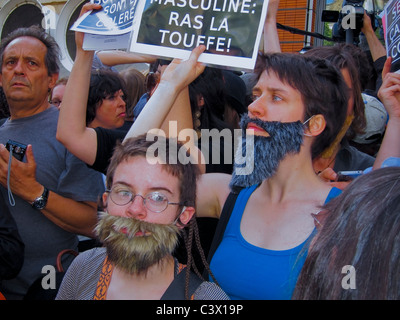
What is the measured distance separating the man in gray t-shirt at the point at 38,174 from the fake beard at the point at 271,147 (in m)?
0.97

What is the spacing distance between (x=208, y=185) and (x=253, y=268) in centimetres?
48

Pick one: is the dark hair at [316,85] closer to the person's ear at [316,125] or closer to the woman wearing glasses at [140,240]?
the person's ear at [316,125]

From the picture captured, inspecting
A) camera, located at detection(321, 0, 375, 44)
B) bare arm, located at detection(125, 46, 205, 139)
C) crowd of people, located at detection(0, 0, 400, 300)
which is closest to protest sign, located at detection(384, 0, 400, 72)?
crowd of people, located at detection(0, 0, 400, 300)

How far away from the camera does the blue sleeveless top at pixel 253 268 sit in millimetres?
1772

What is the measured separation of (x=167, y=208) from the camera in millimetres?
1736

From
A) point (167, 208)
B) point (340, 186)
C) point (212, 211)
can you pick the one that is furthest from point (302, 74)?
point (167, 208)

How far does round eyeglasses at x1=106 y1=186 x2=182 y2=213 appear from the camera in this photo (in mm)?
1716

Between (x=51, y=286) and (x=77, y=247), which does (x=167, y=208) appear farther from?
(x=77, y=247)

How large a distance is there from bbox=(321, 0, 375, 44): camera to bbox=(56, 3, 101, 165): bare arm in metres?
2.39

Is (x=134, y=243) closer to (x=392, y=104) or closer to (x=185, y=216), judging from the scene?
(x=185, y=216)

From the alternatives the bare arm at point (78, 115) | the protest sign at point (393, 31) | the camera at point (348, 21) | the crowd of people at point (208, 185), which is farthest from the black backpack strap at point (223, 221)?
the camera at point (348, 21)

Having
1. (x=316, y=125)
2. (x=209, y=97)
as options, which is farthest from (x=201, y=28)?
(x=316, y=125)

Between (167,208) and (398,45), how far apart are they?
159 cm

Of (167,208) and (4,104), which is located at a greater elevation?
(4,104)
